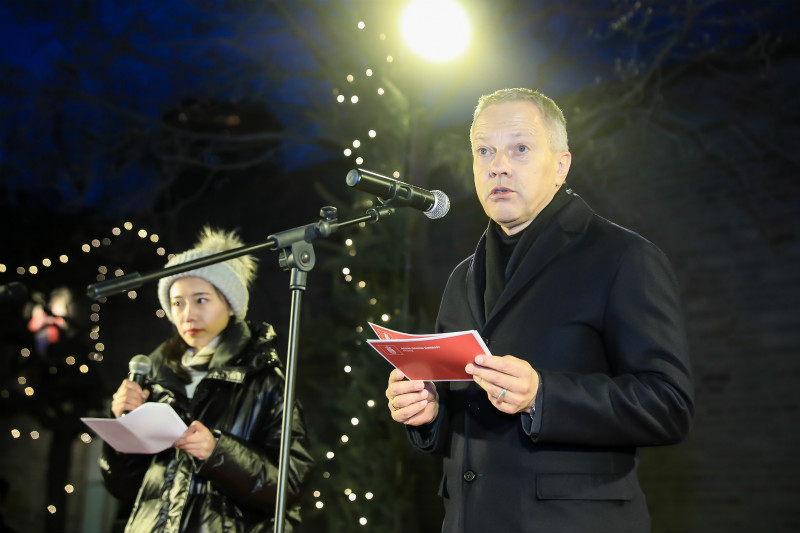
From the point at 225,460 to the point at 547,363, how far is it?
1.24 m

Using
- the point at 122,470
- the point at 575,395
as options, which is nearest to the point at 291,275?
the point at 575,395

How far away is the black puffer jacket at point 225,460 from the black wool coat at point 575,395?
854 mm

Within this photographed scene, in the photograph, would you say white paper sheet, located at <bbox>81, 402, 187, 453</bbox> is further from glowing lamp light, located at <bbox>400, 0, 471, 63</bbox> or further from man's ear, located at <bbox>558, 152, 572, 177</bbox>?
glowing lamp light, located at <bbox>400, 0, 471, 63</bbox>

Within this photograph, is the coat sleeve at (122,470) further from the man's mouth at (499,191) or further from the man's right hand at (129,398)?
the man's mouth at (499,191)

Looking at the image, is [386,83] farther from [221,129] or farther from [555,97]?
[221,129]

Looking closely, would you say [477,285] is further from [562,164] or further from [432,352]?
[432,352]

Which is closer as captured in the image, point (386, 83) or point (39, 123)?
point (386, 83)

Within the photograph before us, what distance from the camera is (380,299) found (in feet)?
18.4

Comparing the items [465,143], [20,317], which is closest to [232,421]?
[465,143]

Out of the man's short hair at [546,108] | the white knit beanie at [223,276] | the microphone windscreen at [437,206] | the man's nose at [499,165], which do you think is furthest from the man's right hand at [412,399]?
the white knit beanie at [223,276]

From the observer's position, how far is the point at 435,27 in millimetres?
5309

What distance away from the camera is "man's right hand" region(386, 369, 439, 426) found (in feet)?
6.39

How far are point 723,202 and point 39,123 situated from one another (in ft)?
19.1

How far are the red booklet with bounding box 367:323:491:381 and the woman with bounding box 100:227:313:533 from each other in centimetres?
95
